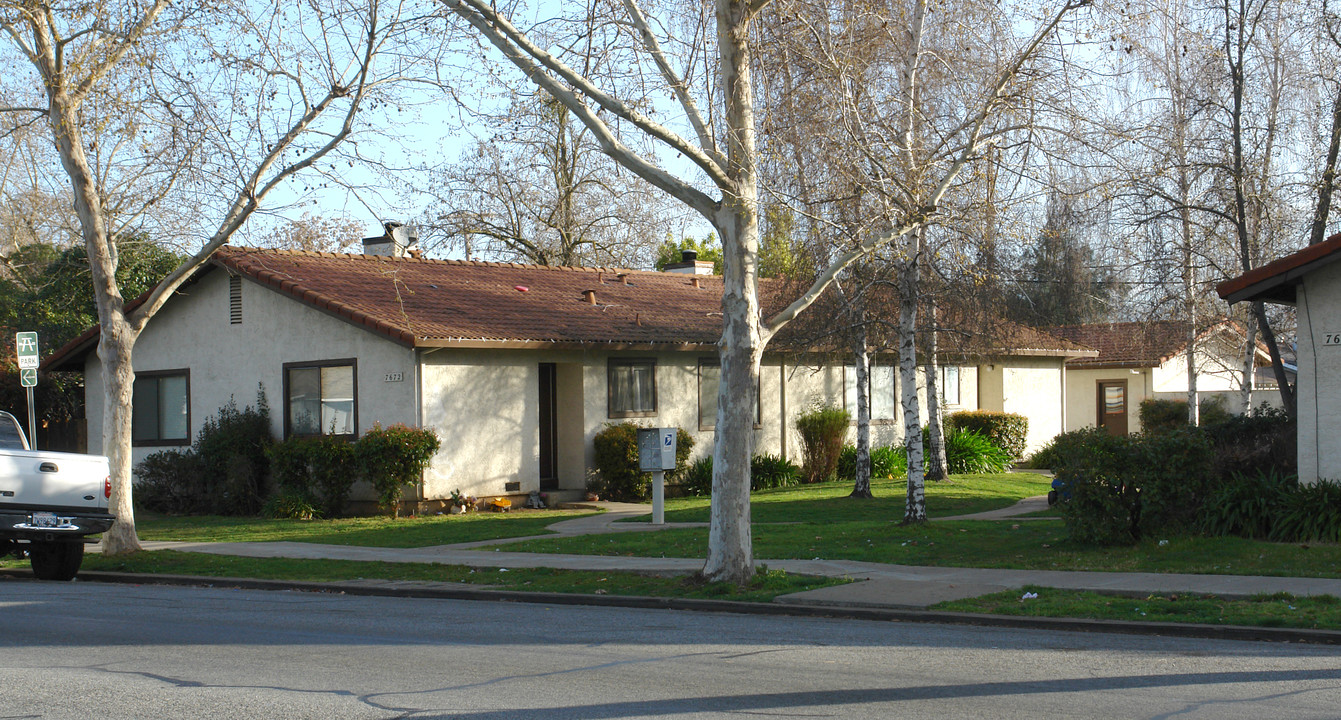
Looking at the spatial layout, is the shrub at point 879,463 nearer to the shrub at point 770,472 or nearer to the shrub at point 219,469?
the shrub at point 770,472

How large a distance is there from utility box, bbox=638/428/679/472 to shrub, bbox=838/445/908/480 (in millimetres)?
9055

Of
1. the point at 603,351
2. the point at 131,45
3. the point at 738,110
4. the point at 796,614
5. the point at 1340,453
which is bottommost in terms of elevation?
the point at 796,614

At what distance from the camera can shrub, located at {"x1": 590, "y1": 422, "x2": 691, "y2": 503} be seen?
22859mm

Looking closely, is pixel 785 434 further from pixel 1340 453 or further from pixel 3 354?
pixel 3 354

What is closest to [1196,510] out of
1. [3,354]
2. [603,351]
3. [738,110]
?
[738,110]

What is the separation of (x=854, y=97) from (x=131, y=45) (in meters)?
8.88

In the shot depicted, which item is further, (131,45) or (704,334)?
(704,334)

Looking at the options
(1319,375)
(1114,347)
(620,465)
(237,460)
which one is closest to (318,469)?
(237,460)

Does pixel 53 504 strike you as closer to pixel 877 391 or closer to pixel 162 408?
pixel 162 408

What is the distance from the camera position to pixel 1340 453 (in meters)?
13.5

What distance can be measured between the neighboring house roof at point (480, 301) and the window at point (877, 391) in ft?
11.6

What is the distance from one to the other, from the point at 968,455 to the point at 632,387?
8.63 meters

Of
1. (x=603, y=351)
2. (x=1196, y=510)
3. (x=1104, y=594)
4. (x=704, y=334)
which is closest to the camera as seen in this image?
(x=1104, y=594)

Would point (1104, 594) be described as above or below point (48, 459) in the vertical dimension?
below
